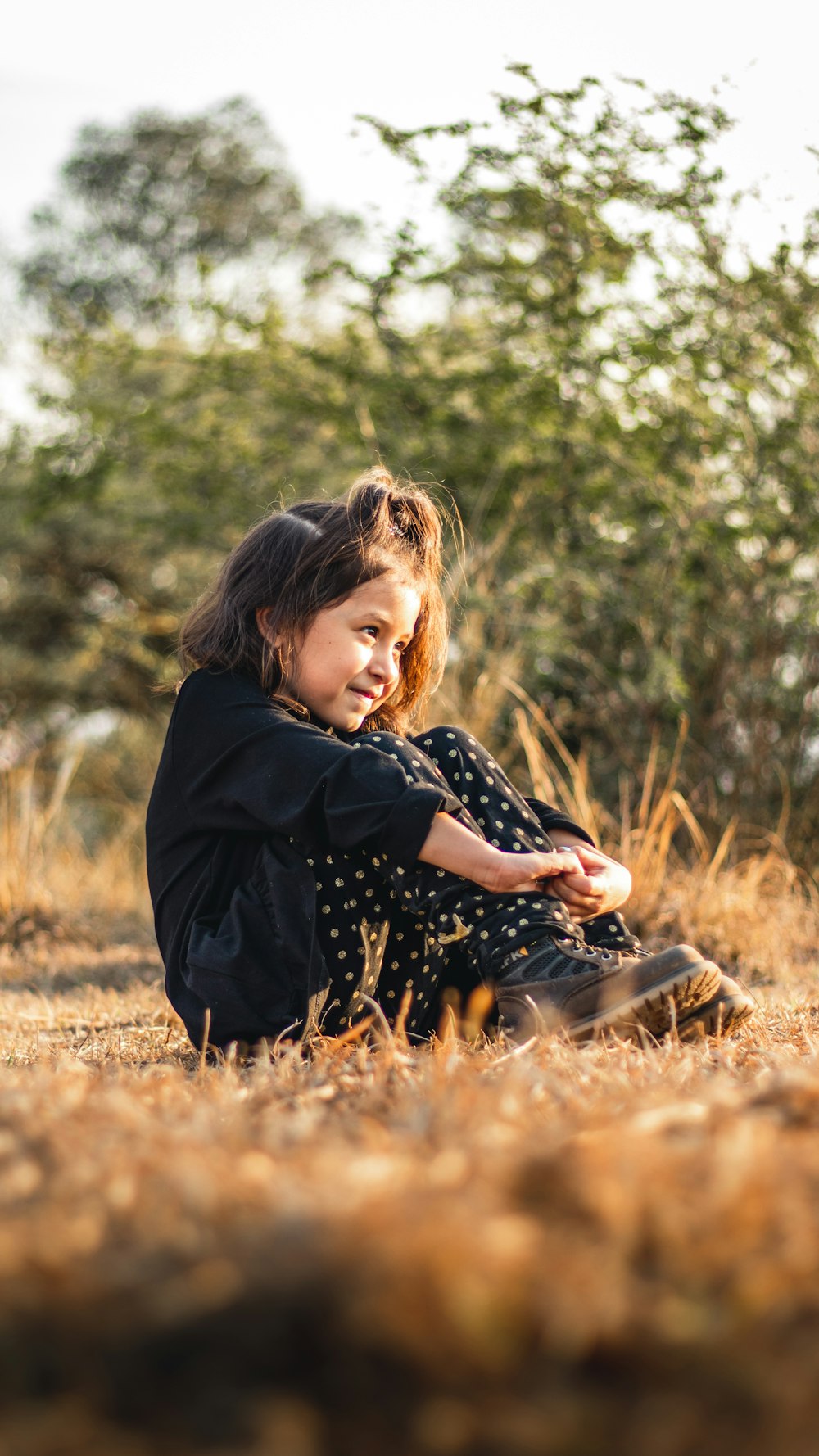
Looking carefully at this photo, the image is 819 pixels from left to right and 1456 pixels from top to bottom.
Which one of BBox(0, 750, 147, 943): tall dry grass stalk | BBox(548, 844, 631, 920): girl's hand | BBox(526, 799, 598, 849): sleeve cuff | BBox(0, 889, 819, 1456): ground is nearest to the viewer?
BBox(0, 889, 819, 1456): ground

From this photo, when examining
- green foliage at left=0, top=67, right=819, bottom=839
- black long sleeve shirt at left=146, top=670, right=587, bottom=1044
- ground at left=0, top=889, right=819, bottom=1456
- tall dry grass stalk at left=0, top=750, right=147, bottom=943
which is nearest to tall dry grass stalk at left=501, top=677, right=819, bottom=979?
green foliage at left=0, top=67, right=819, bottom=839

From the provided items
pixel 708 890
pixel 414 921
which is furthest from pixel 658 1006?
pixel 708 890

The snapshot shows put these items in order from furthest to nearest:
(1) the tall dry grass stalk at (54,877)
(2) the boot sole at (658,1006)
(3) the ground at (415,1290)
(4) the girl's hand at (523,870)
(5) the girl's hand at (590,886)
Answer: (1) the tall dry grass stalk at (54,877) → (5) the girl's hand at (590,886) → (4) the girl's hand at (523,870) → (2) the boot sole at (658,1006) → (3) the ground at (415,1290)

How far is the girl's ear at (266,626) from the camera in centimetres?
227

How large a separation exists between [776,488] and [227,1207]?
4.39m

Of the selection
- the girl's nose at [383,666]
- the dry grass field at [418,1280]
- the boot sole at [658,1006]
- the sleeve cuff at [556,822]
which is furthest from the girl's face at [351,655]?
the dry grass field at [418,1280]

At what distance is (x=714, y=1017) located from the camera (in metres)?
1.89

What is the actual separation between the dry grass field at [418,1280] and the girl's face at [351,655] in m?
1.16

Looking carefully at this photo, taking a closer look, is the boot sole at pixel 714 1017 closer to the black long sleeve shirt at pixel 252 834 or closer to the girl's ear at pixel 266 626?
the black long sleeve shirt at pixel 252 834

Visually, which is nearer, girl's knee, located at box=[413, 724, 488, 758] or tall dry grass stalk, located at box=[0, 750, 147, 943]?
girl's knee, located at box=[413, 724, 488, 758]

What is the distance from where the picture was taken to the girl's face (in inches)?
88.2

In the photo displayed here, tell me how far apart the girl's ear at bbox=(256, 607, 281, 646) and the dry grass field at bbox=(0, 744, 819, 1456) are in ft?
3.96

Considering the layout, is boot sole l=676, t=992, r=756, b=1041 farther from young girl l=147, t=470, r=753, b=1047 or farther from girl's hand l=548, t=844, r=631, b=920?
girl's hand l=548, t=844, r=631, b=920

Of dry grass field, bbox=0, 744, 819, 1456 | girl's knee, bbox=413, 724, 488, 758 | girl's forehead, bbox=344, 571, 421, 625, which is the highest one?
dry grass field, bbox=0, 744, 819, 1456
